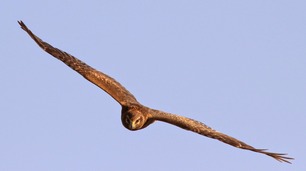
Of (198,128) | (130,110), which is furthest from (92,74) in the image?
(198,128)

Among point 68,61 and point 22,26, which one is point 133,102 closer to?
point 68,61

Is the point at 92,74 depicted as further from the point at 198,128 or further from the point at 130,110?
the point at 198,128

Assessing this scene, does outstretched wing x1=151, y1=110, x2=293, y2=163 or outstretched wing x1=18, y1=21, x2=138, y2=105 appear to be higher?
outstretched wing x1=18, y1=21, x2=138, y2=105

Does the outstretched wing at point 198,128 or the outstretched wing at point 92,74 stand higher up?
the outstretched wing at point 92,74

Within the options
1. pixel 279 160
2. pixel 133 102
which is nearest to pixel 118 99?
pixel 133 102

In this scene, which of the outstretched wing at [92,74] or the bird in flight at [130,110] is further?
the outstretched wing at [92,74]

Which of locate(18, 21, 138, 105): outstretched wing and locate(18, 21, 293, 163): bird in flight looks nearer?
locate(18, 21, 293, 163): bird in flight
